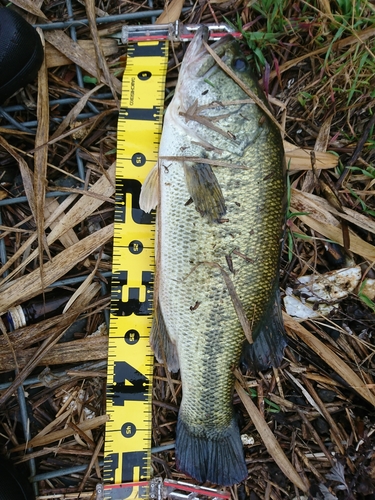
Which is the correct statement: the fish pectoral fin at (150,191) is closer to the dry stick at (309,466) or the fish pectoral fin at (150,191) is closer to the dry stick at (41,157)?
the dry stick at (41,157)

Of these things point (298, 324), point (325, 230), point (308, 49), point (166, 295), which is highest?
point (308, 49)

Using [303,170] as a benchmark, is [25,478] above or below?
below

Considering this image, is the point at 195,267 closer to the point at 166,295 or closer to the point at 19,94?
the point at 166,295

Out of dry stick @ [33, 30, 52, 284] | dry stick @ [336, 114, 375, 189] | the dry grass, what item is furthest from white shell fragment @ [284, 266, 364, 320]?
dry stick @ [33, 30, 52, 284]

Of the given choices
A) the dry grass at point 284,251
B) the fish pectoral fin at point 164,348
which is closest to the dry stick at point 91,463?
the dry grass at point 284,251

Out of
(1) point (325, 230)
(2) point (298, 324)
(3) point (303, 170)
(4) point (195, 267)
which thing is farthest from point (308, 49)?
(2) point (298, 324)

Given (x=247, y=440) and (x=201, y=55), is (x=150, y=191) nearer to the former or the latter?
(x=201, y=55)

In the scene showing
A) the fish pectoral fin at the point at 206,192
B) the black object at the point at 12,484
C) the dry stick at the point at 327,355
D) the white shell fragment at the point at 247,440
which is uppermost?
the fish pectoral fin at the point at 206,192
